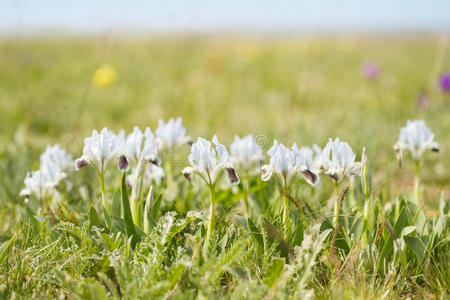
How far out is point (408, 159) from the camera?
3.81 meters

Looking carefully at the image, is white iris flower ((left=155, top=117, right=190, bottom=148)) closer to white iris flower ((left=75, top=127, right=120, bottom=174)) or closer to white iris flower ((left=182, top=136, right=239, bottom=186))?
white iris flower ((left=75, top=127, right=120, bottom=174))

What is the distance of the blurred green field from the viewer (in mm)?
4027

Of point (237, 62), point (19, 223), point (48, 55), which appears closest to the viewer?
point (19, 223)

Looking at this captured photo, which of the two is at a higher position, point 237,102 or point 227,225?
point 227,225

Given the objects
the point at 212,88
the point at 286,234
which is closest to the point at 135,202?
the point at 286,234

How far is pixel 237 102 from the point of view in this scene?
652 cm

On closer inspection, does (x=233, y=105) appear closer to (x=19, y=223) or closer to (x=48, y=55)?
(x=19, y=223)

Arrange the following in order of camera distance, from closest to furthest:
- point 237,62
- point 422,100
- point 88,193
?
point 88,193
point 422,100
point 237,62

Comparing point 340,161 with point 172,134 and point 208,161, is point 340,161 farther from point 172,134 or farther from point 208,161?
point 172,134

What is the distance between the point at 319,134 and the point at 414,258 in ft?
7.90

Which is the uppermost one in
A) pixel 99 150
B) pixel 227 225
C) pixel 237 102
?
pixel 99 150

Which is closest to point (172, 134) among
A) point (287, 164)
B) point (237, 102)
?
point (287, 164)

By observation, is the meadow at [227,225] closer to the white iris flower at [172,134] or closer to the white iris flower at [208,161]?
the white iris flower at [172,134]

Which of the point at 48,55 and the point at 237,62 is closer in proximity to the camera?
the point at 237,62
